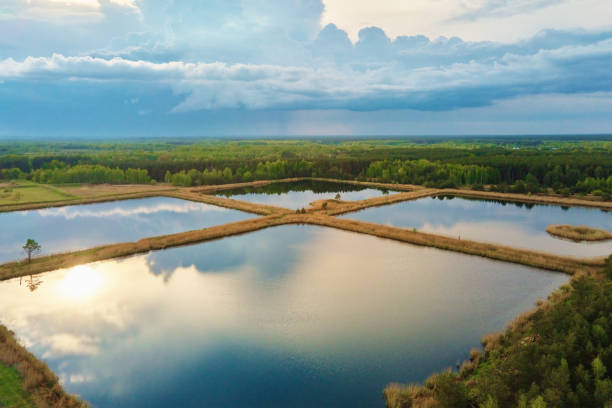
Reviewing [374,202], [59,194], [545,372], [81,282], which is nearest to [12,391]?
[81,282]

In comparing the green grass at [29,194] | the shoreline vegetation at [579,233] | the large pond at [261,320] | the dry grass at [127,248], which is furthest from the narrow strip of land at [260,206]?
the large pond at [261,320]

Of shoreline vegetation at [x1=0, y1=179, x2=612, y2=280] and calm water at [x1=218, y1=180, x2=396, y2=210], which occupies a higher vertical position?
calm water at [x1=218, y1=180, x2=396, y2=210]

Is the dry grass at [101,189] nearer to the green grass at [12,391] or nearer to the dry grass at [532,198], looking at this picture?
the green grass at [12,391]

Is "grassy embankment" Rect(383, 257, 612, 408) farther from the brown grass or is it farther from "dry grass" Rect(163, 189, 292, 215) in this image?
the brown grass

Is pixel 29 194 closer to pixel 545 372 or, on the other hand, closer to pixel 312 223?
pixel 312 223

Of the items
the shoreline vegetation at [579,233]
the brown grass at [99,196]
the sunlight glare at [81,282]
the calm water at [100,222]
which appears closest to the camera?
the sunlight glare at [81,282]

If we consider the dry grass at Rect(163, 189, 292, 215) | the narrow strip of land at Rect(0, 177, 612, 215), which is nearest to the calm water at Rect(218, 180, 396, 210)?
the dry grass at Rect(163, 189, 292, 215)
